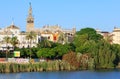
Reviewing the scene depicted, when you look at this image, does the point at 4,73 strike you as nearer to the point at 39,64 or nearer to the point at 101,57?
the point at 39,64

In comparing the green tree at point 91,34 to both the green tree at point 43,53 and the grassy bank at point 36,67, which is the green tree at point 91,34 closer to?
the green tree at point 43,53

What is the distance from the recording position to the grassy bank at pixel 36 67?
210 ft

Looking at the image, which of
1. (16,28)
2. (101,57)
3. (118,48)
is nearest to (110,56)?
(101,57)

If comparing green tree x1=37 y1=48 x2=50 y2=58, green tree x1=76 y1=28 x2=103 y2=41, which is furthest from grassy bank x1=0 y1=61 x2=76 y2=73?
green tree x1=76 y1=28 x2=103 y2=41

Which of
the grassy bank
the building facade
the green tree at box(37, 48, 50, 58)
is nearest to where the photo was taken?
the grassy bank

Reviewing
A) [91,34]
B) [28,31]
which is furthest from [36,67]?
[28,31]

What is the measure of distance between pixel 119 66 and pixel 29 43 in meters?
38.1

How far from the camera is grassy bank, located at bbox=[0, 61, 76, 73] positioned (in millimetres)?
63875

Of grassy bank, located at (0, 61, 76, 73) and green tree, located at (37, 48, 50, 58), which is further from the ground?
green tree, located at (37, 48, 50, 58)

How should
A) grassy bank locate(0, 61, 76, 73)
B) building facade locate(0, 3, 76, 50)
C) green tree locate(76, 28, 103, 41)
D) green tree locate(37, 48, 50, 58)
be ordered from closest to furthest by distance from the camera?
1. grassy bank locate(0, 61, 76, 73)
2. green tree locate(37, 48, 50, 58)
3. green tree locate(76, 28, 103, 41)
4. building facade locate(0, 3, 76, 50)

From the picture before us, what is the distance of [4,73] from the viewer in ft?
204

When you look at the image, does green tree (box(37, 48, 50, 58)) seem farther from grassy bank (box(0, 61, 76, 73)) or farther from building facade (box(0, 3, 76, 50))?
building facade (box(0, 3, 76, 50))

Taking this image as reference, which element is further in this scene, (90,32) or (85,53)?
(90,32)

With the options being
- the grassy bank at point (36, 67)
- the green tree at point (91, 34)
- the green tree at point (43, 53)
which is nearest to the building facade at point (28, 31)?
the green tree at point (91, 34)
